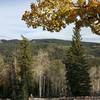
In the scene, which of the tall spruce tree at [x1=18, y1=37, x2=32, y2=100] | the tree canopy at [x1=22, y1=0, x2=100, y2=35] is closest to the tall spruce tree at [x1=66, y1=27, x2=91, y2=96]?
the tall spruce tree at [x1=18, y1=37, x2=32, y2=100]

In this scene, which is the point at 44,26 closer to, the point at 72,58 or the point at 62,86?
the point at 72,58

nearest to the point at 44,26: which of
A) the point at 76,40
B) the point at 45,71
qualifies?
the point at 76,40

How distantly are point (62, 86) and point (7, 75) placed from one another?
Answer: 21.4 m

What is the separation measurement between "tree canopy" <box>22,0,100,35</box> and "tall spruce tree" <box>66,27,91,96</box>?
73.4 m

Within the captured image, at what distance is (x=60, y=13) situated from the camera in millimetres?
16578

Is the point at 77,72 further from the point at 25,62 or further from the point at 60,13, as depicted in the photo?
the point at 60,13

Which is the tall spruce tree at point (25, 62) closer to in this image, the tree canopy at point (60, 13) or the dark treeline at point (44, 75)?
the dark treeline at point (44, 75)

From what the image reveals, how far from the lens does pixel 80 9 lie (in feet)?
55.2

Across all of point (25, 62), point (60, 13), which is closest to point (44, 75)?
point (25, 62)

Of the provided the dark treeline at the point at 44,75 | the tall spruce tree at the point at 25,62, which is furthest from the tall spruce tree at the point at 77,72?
the tall spruce tree at the point at 25,62

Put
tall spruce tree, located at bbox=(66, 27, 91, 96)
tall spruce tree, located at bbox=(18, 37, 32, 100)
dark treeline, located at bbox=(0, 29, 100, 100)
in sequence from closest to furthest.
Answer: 1. tall spruce tree, located at bbox=(66, 27, 91, 96)
2. dark treeline, located at bbox=(0, 29, 100, 100)
3. tall spruce tree, located at bbox=(18, 37, 32, 100)

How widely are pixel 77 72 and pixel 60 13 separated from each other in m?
77.0

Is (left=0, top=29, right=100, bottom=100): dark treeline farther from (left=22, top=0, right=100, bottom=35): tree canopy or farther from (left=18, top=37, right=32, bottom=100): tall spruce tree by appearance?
(left=22, top=0, right=100, bottom=35): tree canopy

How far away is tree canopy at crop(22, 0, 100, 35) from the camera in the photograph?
54.1ft
